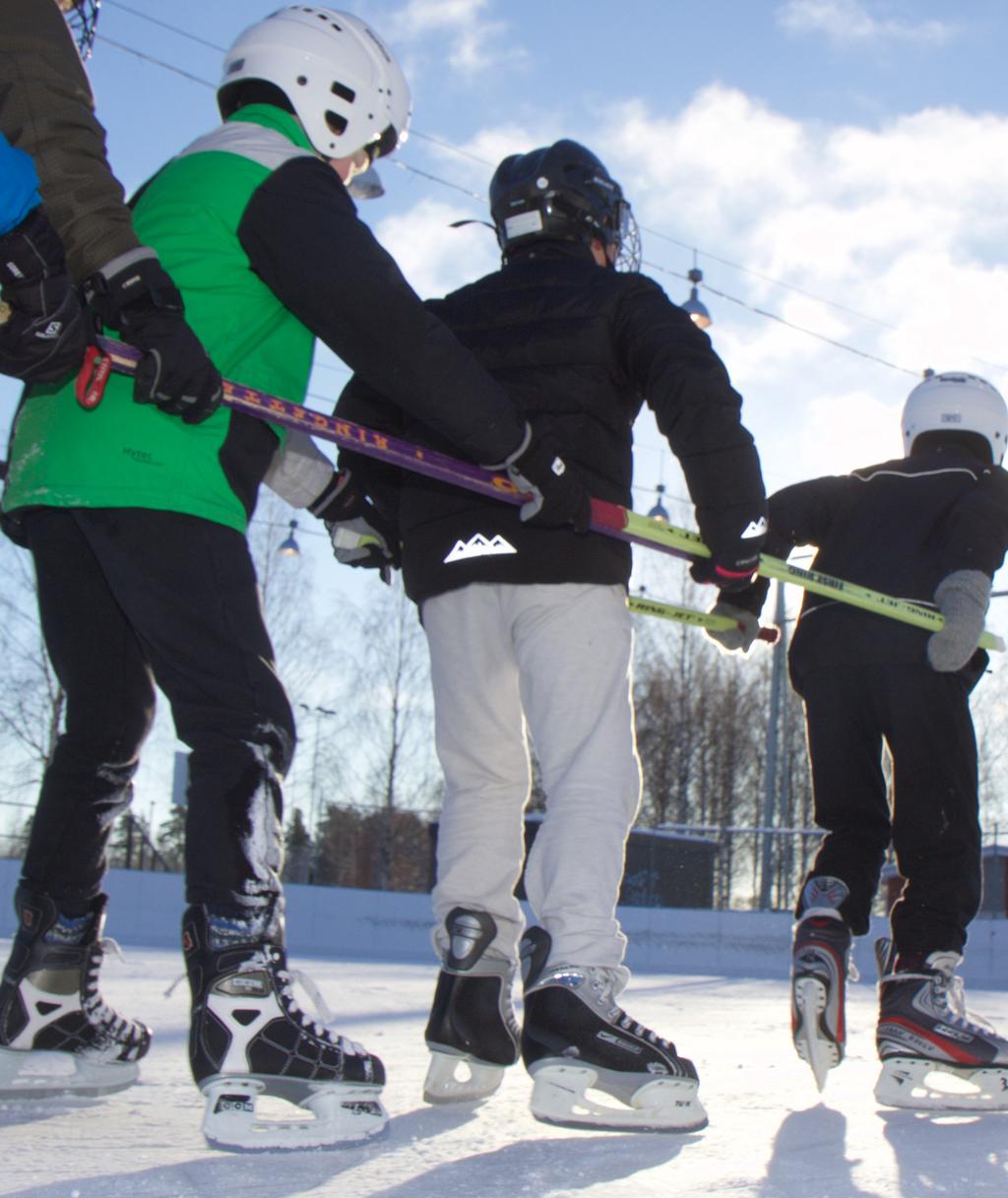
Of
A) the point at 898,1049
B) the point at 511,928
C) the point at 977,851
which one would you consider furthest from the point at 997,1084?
the point at 511,928

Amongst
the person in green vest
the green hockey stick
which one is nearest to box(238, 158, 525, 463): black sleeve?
the person in green vest

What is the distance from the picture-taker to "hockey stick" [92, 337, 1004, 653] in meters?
1.80

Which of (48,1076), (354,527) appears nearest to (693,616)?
(354,527)

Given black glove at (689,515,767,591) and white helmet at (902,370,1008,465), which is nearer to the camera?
black glove at (689,515,767,591)

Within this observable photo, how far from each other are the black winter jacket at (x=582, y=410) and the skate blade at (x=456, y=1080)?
77 centimetres

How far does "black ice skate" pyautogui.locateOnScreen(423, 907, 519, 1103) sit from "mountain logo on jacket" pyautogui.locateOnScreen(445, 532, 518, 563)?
586mm

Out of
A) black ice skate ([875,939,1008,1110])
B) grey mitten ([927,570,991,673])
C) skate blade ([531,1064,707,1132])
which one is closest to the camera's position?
skate blade ([531,1064,707,1132])

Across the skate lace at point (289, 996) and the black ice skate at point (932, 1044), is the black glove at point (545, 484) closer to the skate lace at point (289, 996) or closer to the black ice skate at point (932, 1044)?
the skate lace at point (289, 996)

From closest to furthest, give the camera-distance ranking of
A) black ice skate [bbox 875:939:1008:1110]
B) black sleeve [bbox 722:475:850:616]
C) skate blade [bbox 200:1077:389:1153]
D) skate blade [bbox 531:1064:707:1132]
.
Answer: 1. skate blade [bbox 200:1077:389:1153]
2. skate blade [bbox 531:1064:707:1132]
3. black ice skate [bbox 875:939:1008:1110]
4. black sleeve [bbox 722:475:850:616]

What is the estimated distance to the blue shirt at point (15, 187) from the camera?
1590mm

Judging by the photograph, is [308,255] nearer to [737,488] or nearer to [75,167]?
[75,167]

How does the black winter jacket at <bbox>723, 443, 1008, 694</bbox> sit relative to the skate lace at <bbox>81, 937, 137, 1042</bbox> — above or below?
above

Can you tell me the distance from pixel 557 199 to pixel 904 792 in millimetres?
1348

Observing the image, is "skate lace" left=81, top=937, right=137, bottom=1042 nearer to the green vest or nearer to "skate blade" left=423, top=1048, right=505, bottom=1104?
"skate blade" left=423, top=1048, right=505, bottom=1104
